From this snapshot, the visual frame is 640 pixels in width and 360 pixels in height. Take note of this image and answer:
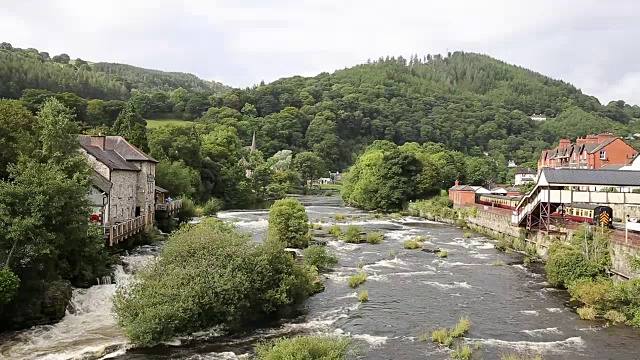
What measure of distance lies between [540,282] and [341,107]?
164208 mm

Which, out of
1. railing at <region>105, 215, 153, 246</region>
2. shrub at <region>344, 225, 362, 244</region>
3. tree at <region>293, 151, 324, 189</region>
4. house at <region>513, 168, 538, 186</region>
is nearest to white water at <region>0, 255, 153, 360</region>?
railing at <region>105, 215, 153, 246</region>

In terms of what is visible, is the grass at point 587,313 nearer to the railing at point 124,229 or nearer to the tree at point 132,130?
the railing at point 124,229

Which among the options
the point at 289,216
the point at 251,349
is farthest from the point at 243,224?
the point at 251,349

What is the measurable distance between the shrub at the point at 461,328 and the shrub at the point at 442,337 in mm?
322

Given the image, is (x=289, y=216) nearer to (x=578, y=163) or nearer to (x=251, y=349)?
(x=251, y=349)

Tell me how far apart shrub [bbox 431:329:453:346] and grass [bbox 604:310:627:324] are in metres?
8.44

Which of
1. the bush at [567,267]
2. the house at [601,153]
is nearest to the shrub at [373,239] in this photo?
the bush at [567,267]

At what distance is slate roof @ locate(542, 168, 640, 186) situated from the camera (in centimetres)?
3731

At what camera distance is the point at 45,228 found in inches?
939

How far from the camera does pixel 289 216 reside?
41031 millimetres

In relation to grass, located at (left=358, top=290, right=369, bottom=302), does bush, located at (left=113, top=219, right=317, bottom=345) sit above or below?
above

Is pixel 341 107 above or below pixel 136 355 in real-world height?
above

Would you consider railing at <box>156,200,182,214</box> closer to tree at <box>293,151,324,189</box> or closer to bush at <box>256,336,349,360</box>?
bush at <box>256,336,349,360</box>

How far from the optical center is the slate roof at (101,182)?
34.2 metres
